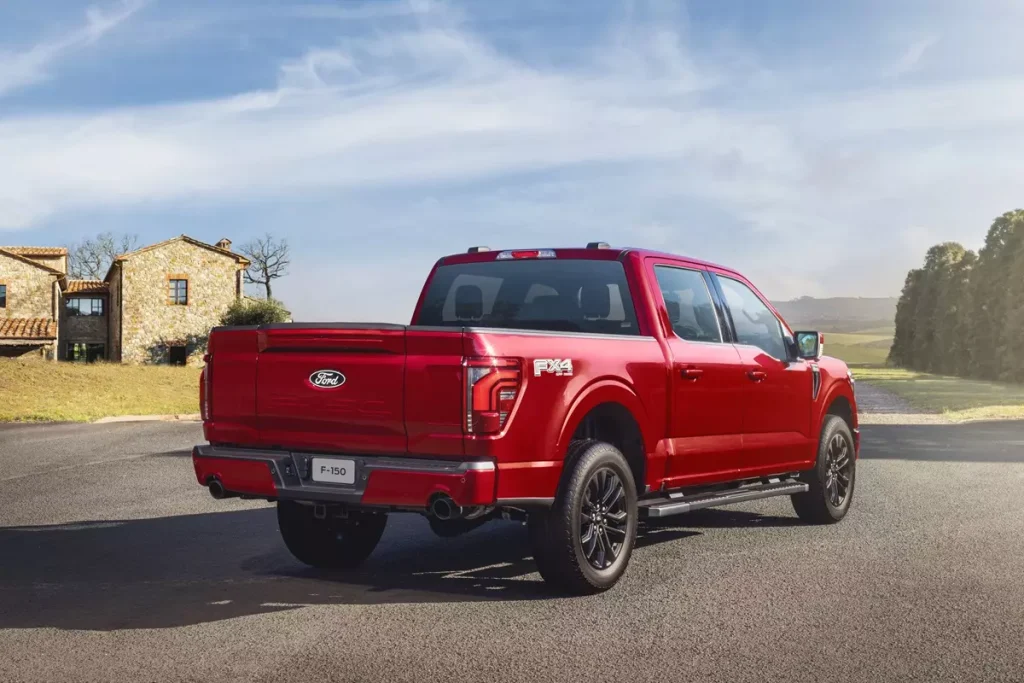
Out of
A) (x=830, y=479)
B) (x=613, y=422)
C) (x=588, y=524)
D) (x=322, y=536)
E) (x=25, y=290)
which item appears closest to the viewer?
(x=588, y=524)

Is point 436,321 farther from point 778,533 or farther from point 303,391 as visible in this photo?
point 778,533

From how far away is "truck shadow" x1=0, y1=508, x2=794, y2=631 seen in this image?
20.2 ft

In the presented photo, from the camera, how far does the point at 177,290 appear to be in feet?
191

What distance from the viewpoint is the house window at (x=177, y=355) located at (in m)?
57.4

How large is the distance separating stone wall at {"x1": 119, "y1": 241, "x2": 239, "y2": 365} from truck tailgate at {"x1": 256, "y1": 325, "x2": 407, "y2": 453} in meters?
52.6

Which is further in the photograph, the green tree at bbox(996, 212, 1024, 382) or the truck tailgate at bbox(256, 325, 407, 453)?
the green tree at bbox(996, 212, 1024, 382)

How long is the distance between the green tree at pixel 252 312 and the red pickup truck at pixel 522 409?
167 feet

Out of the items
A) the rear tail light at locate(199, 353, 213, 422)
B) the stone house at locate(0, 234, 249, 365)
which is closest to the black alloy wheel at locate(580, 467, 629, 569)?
the rear tail light at locate(199, 353, 213, 422)

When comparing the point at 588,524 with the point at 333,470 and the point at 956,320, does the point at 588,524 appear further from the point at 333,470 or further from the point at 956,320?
the point at 956,320

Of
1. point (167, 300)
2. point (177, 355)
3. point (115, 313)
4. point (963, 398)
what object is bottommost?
point (963, 398)

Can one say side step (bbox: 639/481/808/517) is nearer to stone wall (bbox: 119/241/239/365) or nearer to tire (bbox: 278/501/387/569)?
tire (bbox: 278/501/387/569)

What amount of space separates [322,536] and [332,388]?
168 centimetres

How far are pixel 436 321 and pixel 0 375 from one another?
3376 cm

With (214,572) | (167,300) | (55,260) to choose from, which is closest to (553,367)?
(214,572)
